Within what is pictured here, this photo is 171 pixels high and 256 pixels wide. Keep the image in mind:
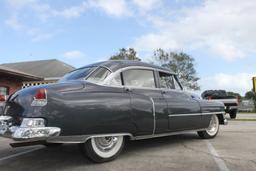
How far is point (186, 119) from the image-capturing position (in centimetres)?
707

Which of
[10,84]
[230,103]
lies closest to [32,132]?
[230,103]

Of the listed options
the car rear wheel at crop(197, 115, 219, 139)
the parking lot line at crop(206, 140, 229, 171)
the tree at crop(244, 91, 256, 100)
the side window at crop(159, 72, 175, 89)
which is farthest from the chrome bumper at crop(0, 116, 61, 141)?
the tree at crop(244, 91, 256, 100)

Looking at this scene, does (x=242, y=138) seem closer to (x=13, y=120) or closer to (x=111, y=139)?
(x=111, y=139)

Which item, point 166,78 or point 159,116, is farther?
point 166,78

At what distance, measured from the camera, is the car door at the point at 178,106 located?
6742 mm

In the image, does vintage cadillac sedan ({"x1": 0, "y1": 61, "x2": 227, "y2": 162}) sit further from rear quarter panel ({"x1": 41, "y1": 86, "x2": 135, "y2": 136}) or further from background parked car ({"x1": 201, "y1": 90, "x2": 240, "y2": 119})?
background parked car ({"x1": 201, "y1": 90, "x2": 240, "y2": 119})

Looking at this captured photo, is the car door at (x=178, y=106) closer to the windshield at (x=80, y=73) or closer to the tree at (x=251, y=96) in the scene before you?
the windshield at (x=80, y=73)

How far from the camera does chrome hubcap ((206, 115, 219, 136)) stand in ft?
27.0

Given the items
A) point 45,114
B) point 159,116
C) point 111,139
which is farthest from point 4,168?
point 159,116

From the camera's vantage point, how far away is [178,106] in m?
6.91

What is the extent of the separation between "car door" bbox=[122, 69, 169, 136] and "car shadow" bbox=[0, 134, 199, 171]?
1.87 feet

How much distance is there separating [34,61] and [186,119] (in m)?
37.3

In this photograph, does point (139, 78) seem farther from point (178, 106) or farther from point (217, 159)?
point (217, 159)

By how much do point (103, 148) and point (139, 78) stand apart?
5.43 ft
